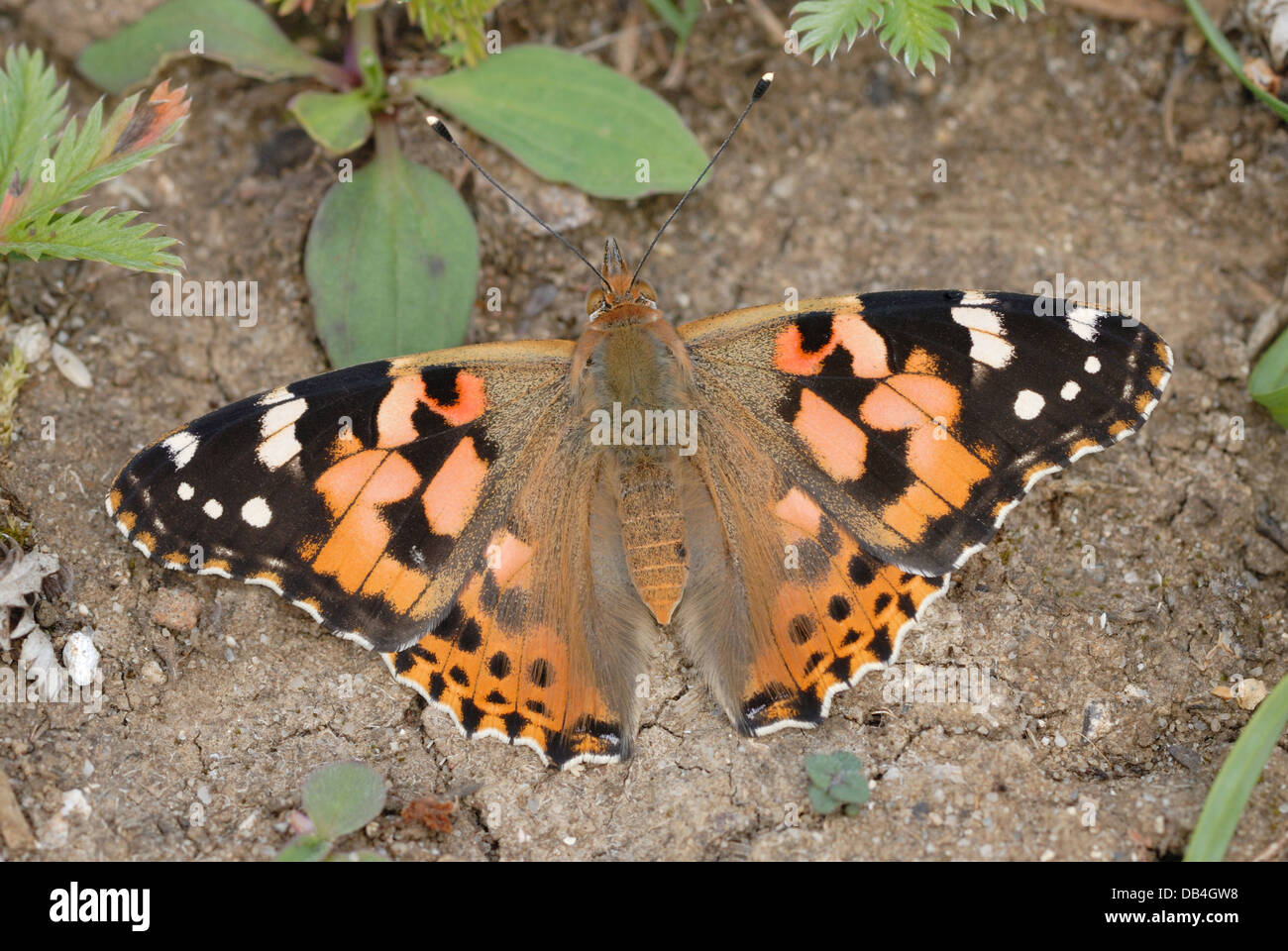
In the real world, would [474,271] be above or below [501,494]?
above

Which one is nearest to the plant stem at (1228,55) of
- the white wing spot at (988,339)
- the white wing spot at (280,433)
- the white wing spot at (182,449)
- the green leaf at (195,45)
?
the white wing spot at (988,339)

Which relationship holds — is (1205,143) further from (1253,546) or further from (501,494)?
(501,494)

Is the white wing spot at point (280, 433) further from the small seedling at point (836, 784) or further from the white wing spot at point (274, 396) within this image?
the small seedling at point (836, 784)

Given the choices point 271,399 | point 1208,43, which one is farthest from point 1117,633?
point 271,399

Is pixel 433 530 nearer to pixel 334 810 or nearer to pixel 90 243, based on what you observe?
pixel 334 810

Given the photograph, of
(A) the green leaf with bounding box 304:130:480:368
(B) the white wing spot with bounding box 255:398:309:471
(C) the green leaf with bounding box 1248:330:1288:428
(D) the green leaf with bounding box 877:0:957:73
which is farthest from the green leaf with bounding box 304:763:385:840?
(C) the green leaf with bounding box 1248:330:1288:428
